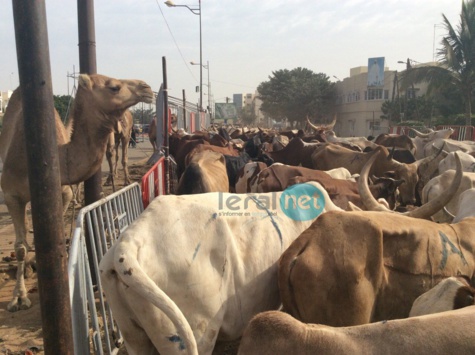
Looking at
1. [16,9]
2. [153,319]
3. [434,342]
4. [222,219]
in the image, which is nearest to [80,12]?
[16,9]

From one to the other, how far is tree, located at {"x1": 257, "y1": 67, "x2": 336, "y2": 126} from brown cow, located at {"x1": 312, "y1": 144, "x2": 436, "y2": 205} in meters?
47.6

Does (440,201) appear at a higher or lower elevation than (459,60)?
lower

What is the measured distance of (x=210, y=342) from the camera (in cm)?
270

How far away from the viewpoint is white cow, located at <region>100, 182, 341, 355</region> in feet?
8.27

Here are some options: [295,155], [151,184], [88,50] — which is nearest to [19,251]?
[151,184]

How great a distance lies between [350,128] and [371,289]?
5518 cm

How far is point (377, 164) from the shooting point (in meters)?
9.43

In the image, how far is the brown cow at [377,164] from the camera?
330 inches

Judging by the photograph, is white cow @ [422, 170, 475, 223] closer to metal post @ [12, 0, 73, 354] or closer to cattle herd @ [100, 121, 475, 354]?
cattle herd @ [100, 121, 475, 354]

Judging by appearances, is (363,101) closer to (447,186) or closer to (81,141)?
(447,186)

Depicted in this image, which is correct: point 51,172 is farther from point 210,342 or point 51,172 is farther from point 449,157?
point 449,157

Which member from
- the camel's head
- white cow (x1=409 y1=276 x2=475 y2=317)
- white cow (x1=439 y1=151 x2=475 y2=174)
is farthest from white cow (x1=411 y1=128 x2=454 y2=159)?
white cow (x1=409 y1=276 x2=475 y2=317)

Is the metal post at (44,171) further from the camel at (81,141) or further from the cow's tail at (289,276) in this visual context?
the camel at (81,141)
